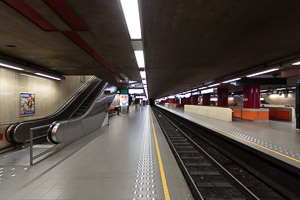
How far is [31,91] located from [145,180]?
23.0 ft

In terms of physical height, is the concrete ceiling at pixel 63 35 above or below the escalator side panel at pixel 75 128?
above

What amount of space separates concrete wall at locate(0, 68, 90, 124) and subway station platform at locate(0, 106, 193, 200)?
2862 millimetres

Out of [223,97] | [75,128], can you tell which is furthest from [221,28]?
[223,97]

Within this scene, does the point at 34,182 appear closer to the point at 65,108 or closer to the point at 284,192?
the point at 284,192

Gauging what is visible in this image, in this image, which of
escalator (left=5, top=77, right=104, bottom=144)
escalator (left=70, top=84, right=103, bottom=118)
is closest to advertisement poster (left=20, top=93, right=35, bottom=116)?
escalator (left=5, top=77, right=104, bottom=144)

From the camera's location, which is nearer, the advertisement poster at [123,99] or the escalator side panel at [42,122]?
the escalator side panel at [42,122]

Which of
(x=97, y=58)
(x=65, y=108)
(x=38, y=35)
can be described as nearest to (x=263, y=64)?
(x=97, y=58)

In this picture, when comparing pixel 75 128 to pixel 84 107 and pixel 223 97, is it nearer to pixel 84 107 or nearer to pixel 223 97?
pixel 84 107

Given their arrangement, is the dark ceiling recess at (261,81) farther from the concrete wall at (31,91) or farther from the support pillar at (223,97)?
the concrete wall at (31,91)

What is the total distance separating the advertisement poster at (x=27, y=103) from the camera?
6.02m

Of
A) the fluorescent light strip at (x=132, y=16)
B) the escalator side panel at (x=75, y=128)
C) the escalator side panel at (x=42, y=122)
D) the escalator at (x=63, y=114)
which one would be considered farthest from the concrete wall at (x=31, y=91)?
the fluorescent light strip at (x=132, y=16)

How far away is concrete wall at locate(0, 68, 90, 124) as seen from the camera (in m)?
5.25

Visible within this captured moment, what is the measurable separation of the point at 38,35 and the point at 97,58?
7.96 ft

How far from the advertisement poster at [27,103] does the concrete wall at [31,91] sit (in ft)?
0.58
